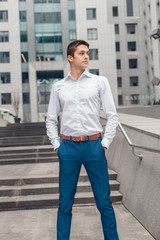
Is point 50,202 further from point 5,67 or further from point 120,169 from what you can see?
point 5,67

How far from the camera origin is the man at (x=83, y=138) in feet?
8.84

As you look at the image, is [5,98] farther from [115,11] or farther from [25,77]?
[115,11]

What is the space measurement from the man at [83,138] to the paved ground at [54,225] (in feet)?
2.50

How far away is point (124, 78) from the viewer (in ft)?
165

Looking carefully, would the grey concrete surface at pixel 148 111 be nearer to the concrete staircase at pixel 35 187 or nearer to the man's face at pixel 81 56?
the concrete staircase at pixel 35 187

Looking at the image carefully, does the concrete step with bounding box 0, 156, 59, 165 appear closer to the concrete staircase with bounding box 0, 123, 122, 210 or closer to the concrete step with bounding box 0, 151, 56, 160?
the concrete staircase with bounding box 0, 123, 122, 210

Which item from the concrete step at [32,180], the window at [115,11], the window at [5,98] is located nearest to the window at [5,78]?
the window at [5,98]

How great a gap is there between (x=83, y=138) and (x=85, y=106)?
1.05 ft

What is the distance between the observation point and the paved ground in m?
3.42

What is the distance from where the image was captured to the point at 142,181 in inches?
151

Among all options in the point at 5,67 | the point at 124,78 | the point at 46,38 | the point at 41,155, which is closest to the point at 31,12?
the point at 46,38

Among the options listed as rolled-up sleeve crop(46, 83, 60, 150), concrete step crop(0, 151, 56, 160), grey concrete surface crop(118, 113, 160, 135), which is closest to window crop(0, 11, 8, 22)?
concrete step crop(0, 151, 56, 160)

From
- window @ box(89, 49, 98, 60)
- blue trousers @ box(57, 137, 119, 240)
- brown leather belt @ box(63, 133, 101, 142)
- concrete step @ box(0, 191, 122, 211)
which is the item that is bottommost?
concrete step @ box(0, 191, 122, 211)

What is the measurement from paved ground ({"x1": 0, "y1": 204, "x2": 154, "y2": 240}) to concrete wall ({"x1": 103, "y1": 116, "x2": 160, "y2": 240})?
0.48ft
